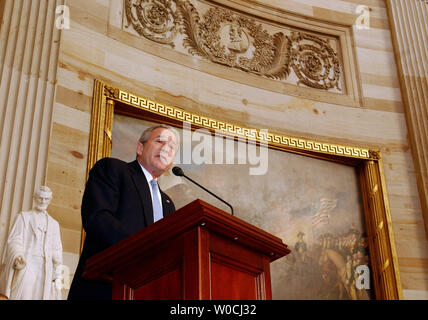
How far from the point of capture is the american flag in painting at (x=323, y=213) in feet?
23.4

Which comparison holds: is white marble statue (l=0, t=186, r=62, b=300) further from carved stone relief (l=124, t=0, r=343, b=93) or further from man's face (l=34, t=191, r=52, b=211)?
carved stone relief (l=124, t=0, r=343, b=93)

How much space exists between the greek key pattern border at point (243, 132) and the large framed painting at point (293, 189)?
0.01 m

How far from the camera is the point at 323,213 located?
23.7 feet

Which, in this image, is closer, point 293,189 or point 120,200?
point 120,200

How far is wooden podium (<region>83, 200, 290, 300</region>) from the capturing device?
2.36 m

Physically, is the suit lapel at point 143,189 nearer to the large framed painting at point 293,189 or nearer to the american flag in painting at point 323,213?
the large framed painting at point 293,189

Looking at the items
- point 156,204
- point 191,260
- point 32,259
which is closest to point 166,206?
point 156,204

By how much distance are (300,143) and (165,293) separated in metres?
5.15

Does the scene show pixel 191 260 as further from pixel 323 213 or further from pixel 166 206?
pixel 323 213

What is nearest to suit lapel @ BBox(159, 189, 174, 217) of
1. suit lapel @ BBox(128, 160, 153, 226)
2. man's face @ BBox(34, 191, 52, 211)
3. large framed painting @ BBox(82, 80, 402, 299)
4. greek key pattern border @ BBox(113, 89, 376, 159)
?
suit lapel @ BBox(128, 160, 153, 226)

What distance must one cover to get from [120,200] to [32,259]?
4.10 feet

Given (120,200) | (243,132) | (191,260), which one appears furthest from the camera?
(243,132)
